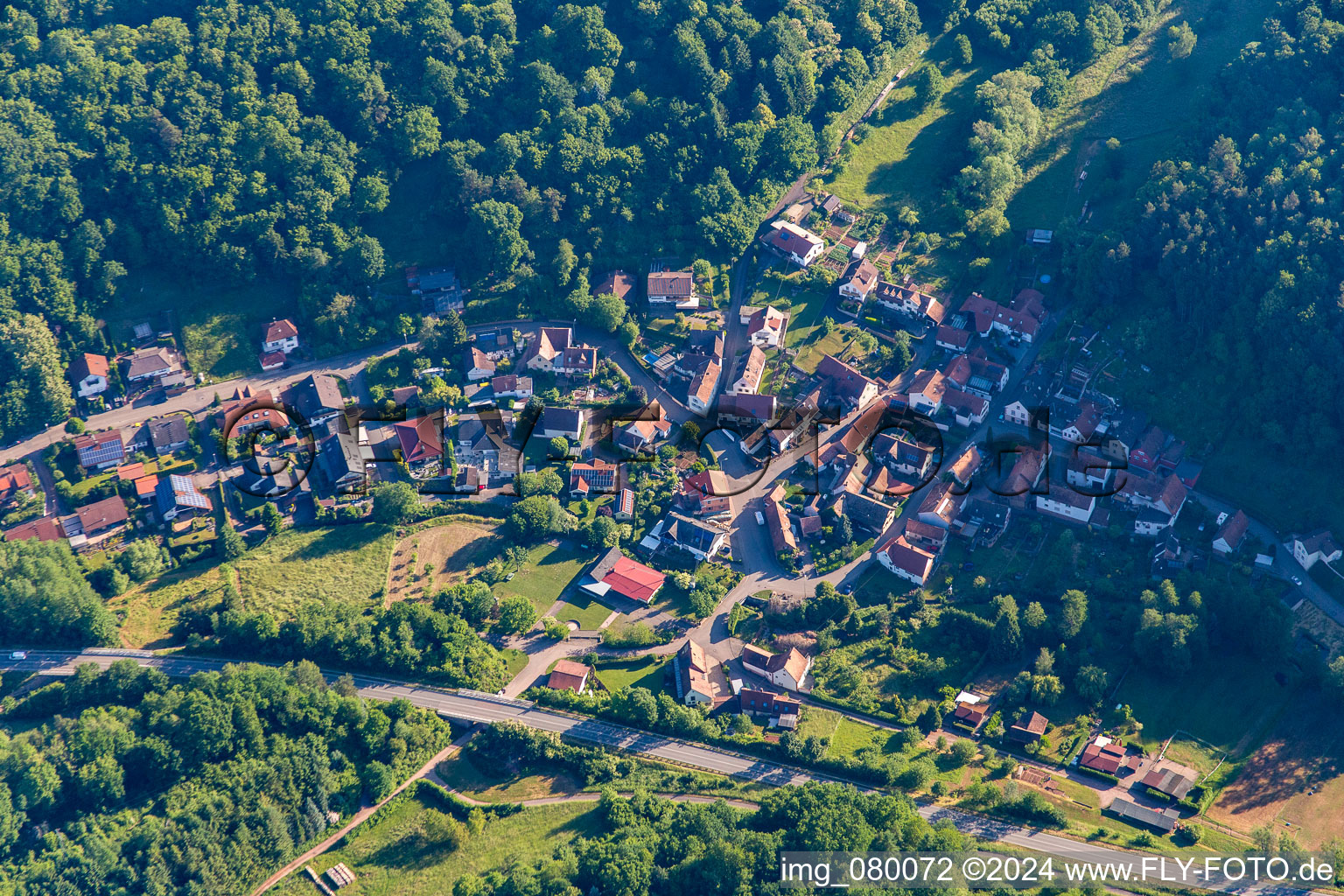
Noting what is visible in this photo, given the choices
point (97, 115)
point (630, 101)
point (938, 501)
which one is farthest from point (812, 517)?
point (97, 115)

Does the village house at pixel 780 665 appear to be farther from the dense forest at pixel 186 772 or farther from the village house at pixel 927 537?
the dense forest at pixel 186 772

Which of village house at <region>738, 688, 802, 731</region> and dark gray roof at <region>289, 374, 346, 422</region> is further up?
dark gray roof at <region>289, 374, 346, 422</region>

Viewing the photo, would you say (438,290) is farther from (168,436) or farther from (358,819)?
(358,819)

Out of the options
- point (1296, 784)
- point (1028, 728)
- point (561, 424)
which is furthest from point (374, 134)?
point (1296, 784)

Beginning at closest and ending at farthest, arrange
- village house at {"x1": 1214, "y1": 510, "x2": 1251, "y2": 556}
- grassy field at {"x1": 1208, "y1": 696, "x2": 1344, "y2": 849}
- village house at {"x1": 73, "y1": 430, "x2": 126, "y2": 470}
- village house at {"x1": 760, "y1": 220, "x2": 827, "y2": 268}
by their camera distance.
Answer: grassy field at {"x1": 1208, "y1": 696, "x2": 1344, "y2": 849}, village house at {"x1": 1214, "y1": 510, "x2": 1251, "y2": 556}, village house at {"x1": 73, "y1": 430, "x2": 126, "y2": 470}, village house at {"x1": 760, "y1": 220, "x2": 827, "y2": 268}

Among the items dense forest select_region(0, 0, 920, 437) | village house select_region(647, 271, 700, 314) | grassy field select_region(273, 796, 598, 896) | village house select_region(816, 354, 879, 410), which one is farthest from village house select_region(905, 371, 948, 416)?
grassy field select_region(273, 796, 598, 896)

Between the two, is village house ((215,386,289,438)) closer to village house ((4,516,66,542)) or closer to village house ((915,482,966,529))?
village house ((4,516,66,542))

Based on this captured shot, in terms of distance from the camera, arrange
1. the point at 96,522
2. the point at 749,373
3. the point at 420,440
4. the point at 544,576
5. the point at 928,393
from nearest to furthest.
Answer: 1. the point at 544,576
2. the point at 96,522
3. the point at 928,393
4. the point at 420,440
5. the point at 749,373

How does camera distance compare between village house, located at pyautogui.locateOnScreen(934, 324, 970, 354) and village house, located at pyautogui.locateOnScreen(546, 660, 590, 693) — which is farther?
village house, located at pyautogui.locateOnScreen(934, 324, 970, 354)

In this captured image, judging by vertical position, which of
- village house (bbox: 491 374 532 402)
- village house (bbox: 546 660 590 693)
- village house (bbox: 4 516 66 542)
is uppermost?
village house (bbox: 491 374 532 402)
